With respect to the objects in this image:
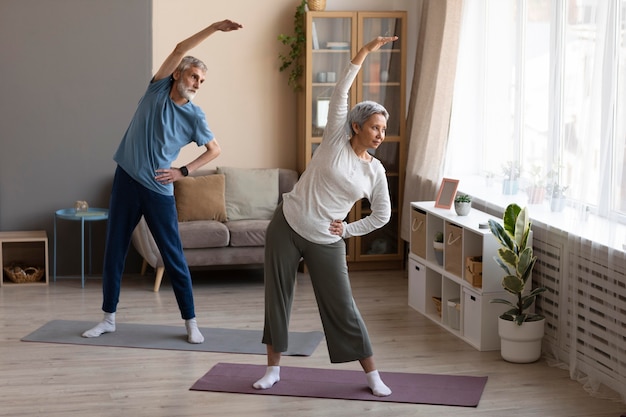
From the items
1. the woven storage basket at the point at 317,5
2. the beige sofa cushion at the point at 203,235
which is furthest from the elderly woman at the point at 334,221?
the woven storage basket at the point at 317,5

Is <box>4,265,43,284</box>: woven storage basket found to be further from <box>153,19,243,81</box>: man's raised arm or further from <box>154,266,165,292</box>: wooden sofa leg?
<box>153,19,243,81</box>: man's raised arm

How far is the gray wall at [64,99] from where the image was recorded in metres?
6.84

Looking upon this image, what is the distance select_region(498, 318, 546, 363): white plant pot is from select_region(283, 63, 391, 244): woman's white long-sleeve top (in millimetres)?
1155

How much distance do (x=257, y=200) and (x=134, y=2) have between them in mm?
1694

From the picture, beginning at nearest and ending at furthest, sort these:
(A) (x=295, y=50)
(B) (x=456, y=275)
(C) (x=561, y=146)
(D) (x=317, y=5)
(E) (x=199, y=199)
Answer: (C) (x=561, y=146)
(B) (x=456, y=275)
(E) (x=199, y=199)
(D) (x=317, y=5)
(A) (x=295, y=50)

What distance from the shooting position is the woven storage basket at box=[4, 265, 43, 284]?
22.0 ft

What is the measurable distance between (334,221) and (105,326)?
6.13 feet

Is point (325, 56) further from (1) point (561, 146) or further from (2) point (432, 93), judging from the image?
(1) point (561, 146)

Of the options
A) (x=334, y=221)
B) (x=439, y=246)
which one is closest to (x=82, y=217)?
(x=439, y=246)

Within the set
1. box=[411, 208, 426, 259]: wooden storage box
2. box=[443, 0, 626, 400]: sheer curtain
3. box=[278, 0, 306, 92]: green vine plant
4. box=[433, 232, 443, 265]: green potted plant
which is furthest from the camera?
box=[278, 0, 306, 92]: green vine plant

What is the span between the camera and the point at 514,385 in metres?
4.59

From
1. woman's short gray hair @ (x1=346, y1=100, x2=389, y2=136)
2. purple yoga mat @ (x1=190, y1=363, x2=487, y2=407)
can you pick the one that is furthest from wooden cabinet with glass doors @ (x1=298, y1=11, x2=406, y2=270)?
woman's short gray hair @ (x1=346, y1=100, x2=389, y2=136)

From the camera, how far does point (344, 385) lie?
4527mm

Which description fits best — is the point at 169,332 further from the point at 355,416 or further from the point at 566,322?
the point at 566,322
